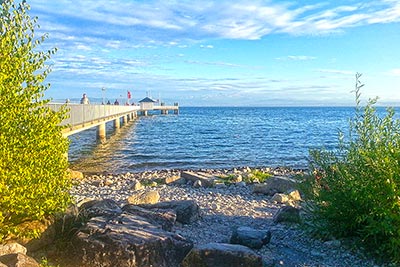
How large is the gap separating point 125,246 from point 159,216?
1294 millimetres

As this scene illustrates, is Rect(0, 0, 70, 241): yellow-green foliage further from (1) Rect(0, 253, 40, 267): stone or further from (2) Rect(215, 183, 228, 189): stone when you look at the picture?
(2) Rect(215, 183, 228, 189): stone

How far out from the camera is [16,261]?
15.2 ft

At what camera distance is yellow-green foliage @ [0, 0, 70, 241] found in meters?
5.59

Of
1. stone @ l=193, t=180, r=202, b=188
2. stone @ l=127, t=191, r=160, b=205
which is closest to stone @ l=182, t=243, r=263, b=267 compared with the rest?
stone @ l=127, t=191, r=160, b=205

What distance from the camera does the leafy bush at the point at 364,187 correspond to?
5.68m

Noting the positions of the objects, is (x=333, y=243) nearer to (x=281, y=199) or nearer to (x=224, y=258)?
(x=224, y=258)

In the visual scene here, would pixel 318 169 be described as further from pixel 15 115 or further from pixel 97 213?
pixel 15 115

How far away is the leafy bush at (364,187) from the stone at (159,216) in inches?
90.5

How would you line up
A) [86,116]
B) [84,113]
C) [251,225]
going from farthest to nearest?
[86,116], [84,113], [251,225]


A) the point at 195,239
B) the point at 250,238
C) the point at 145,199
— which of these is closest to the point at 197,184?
the point at 145,199

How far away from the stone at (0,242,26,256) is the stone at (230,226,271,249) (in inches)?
118

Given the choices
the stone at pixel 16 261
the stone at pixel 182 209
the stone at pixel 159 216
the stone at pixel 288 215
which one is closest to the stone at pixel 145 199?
the stone at pixel 182 209

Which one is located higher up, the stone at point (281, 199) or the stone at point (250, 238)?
the stone at point (250, 238)

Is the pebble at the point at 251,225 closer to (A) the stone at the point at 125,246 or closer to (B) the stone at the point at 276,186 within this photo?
(B) the stone at the point at 276,186
